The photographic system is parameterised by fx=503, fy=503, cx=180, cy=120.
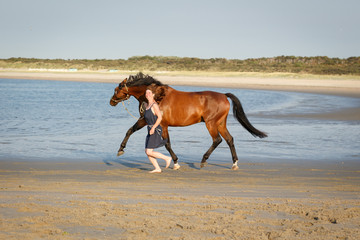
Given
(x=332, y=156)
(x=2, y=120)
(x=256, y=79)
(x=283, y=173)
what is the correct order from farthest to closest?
(x=256, y=79) < (x=2, y=120) < (x=332, y=156) < (x=283, y=173)

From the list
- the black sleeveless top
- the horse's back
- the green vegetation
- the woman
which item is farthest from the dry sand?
the green vegetation

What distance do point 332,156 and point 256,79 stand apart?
135ft

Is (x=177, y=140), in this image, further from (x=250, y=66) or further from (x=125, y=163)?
(x=250, y=66)

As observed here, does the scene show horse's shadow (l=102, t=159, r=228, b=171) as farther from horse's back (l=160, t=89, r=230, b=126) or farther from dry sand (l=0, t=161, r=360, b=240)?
Answer: horse's back (l=160, t=89, r=230, b=126)

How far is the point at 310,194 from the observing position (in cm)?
652

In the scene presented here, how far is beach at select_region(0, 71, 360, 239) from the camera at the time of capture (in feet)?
15.1

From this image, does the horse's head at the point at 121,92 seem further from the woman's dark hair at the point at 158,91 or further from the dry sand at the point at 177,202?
the dry sand at the point at 177,202

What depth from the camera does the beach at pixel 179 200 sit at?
4.61m

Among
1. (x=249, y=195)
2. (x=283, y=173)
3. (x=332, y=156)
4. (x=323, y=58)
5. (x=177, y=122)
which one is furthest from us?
(x=323, y=58)

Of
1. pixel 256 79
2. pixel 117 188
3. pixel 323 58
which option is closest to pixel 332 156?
pixel 117 188

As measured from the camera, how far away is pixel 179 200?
5.94 metres

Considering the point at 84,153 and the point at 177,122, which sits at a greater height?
the point at 177,122

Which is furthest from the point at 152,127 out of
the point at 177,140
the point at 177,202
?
the point at 177,140

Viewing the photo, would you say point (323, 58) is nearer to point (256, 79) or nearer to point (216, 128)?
point (256, 79)
